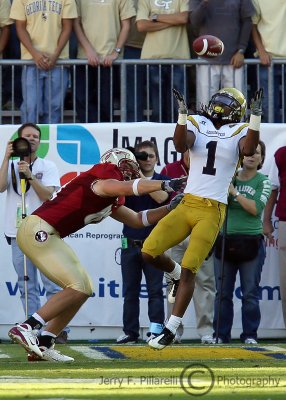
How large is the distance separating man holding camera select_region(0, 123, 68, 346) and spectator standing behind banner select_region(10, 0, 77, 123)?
113 centimetres

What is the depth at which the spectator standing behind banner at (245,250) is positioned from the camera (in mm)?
12086

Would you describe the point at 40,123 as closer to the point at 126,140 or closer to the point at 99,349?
the point at 126,140

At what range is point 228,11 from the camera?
13086mm

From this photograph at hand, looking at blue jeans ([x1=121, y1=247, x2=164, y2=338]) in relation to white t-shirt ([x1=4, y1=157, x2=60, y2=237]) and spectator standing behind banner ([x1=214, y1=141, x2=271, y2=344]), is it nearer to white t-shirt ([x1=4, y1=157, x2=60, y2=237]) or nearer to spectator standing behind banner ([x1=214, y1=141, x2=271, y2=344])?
spectator standing behind banner ([x1=214, y1=141, x2=271, y2=344])

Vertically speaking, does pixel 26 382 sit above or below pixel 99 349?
above

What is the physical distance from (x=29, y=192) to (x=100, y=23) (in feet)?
8.14

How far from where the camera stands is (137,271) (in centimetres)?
1209

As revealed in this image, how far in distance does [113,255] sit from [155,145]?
1.37 meters

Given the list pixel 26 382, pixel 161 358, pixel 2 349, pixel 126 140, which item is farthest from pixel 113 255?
pixel 26 382

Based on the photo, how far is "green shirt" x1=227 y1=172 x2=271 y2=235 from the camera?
12.2 metres

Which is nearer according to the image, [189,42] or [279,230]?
[279,230]

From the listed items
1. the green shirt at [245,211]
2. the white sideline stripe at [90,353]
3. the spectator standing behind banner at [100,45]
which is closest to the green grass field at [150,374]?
the white sideline stripe at [90,353]

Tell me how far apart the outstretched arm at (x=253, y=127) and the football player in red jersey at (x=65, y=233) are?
3.44 feet

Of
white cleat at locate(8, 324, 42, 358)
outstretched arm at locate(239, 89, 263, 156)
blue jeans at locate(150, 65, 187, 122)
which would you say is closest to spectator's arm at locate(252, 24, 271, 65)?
blue jeans at locate(150, 65, 187, 122)
